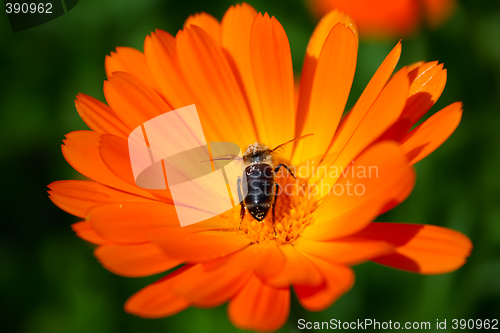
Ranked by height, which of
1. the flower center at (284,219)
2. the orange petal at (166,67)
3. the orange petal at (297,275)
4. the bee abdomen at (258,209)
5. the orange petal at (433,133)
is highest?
the orange petal at (166,67)

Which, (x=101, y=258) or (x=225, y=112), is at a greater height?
(x=225, y=112)

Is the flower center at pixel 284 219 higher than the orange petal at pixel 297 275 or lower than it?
higher

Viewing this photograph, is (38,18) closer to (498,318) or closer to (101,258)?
(101,258)

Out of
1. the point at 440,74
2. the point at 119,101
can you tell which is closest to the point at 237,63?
the point at 119,101

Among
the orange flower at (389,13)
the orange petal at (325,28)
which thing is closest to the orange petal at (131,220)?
the orange petal at (325,28)

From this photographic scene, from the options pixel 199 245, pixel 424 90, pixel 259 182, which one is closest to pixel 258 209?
pixel 259 182

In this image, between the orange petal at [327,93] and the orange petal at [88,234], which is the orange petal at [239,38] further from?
the orange petal at [88,234]

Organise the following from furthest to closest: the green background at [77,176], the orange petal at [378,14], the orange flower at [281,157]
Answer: the orange petal at [378,14] → the green background at [77,176] → the orange flower at [281,157]
